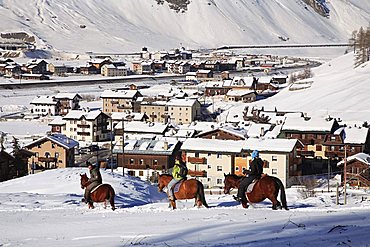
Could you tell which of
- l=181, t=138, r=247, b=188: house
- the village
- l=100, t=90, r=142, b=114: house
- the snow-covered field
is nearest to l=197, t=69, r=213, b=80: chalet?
the village

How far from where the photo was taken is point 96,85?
41969 mm

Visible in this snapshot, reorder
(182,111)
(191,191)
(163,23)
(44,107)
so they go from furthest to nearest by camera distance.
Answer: (163,23) → (44,107) → (182,111) → (191,191)

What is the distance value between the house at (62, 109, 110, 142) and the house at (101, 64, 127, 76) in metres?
27.3

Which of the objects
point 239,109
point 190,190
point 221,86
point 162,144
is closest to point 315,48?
point 221,86

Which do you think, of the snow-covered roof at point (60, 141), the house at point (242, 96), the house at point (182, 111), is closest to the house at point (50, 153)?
the snow-covered roof at point (60, 141)

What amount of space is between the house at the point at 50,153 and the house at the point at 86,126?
190 inches

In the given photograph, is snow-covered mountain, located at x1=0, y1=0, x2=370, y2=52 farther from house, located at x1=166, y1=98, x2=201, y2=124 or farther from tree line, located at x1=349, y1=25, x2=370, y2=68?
house, located at x1=166, y1=98, x2=201, y2=124

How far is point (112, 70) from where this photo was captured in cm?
4997

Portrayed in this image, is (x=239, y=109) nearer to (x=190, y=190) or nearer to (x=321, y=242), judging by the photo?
(x=190, y=190)

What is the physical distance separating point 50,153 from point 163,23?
8571 cm

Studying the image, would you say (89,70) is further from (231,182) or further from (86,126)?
(231,182)

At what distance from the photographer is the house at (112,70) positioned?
49.8 m

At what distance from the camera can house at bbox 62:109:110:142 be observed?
2217cm

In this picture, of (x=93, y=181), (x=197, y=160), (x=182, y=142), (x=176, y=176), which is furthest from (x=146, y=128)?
(x=176, y=176)
